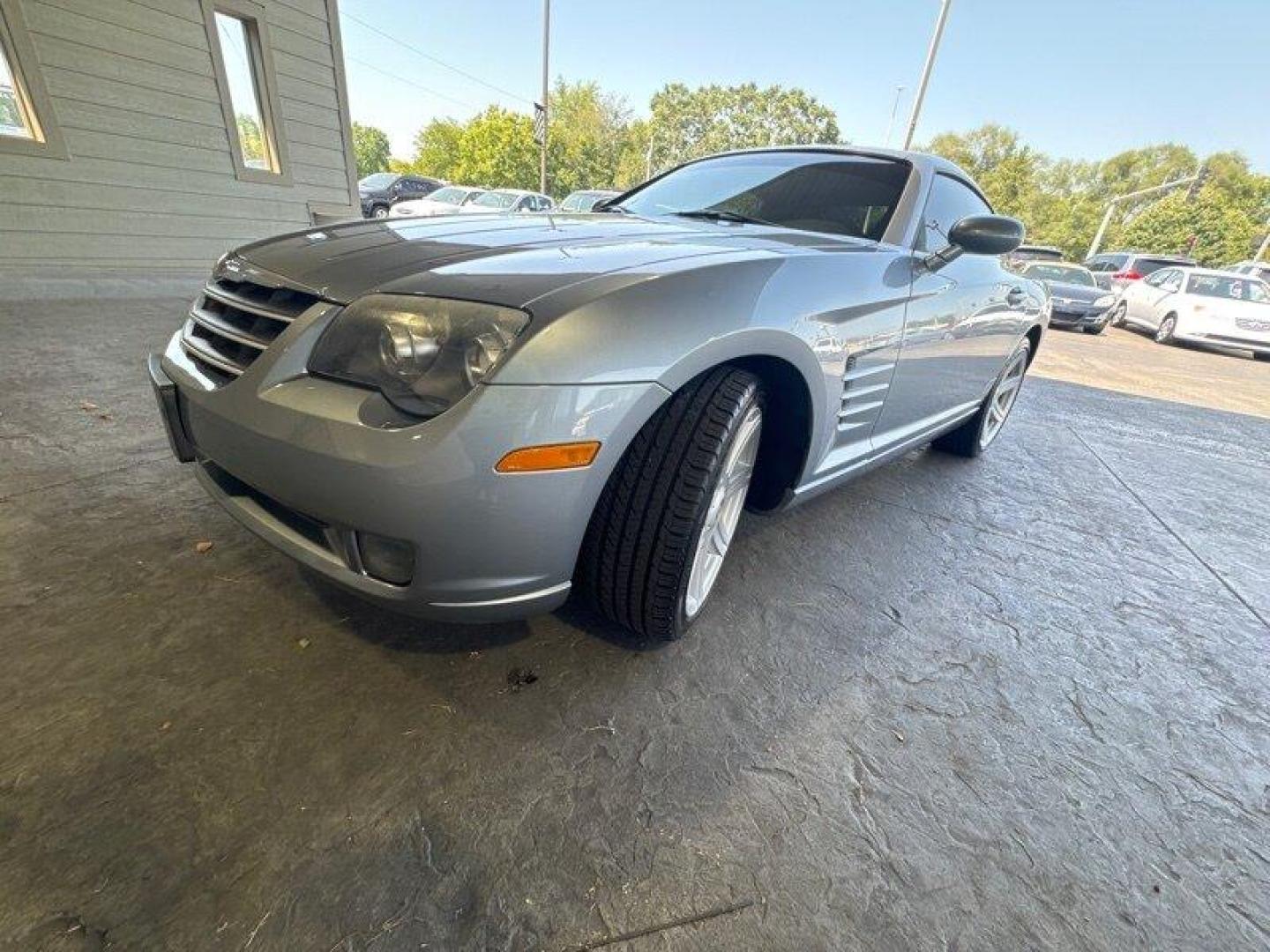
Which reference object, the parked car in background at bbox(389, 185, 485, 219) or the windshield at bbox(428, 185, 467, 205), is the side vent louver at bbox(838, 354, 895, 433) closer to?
the parked car in background at bbox(389, 185, 485, 219)

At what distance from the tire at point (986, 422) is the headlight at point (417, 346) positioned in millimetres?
2830

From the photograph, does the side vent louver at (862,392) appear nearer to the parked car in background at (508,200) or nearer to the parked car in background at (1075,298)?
the parked car in background at (1075,298)

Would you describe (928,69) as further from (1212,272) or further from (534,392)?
(534,392)

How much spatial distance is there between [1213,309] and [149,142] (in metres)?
15.3

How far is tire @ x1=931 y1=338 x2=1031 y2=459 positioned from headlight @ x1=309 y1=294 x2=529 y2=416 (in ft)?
9.28

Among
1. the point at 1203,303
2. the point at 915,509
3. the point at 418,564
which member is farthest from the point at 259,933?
the point at 1203,303

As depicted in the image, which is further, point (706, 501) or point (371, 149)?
point (371, 149)

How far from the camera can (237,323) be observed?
141cm

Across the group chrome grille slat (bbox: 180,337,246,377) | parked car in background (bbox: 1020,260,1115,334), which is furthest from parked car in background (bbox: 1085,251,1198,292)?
chrome grille slat (bbox: 180,337,246,377)

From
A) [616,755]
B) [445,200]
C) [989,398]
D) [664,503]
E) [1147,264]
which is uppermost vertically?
[1147,264]

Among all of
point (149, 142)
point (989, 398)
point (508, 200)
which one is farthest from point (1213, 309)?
point (149, 142)

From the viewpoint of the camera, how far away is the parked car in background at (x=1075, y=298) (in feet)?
35.3

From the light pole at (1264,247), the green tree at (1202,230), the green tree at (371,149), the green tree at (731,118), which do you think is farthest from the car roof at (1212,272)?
the green tree at (371,149)

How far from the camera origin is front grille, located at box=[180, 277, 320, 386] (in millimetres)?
1294
